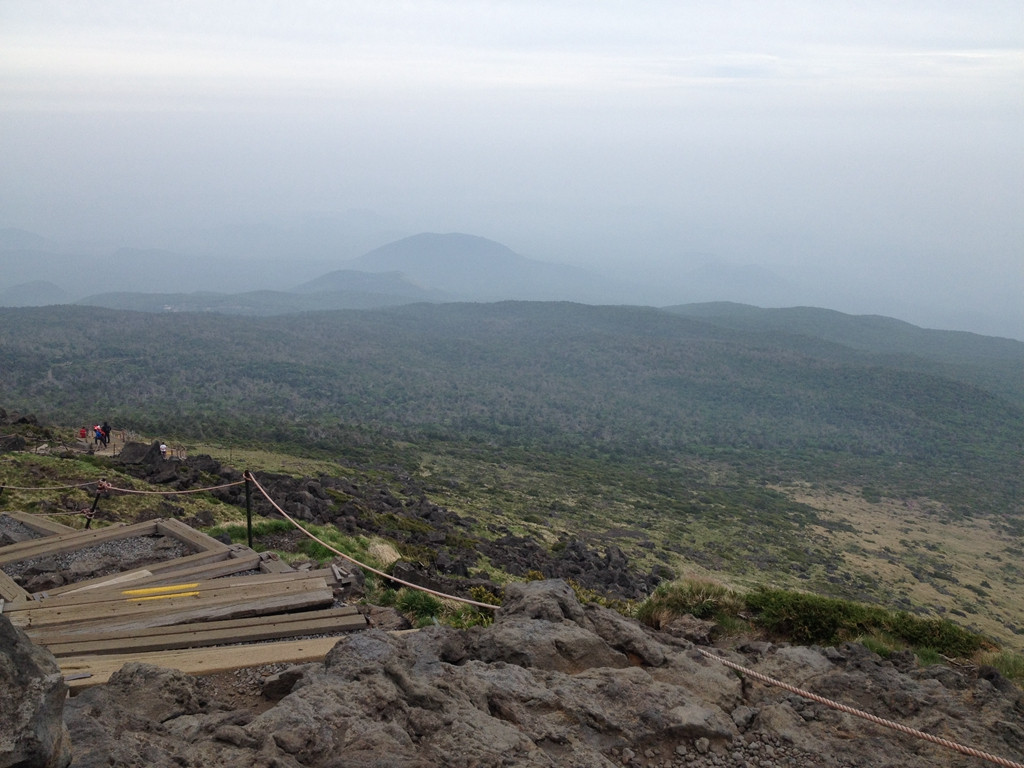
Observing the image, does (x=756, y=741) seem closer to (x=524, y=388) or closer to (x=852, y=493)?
(x=852, y=493)

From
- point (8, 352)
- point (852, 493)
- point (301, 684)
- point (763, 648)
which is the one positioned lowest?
point (852, 493)

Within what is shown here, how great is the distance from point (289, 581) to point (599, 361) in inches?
3916

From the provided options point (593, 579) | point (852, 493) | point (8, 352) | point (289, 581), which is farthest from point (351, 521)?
point (8, 352)

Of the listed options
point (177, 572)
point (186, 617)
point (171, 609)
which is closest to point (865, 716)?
point (186, 617)

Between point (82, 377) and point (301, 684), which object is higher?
point (301, 684)

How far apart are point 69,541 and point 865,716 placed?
10.5 m

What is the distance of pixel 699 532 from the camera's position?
3697 cm

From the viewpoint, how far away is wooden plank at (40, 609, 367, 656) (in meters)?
6.51

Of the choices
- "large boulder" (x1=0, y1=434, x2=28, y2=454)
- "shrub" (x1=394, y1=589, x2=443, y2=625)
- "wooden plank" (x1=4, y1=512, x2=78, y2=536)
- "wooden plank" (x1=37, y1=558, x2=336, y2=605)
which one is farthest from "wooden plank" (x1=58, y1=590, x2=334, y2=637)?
"large boulder" (x1=0, y1=434, x2=28, y2=454)

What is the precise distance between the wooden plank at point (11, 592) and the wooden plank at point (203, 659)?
2453 mm

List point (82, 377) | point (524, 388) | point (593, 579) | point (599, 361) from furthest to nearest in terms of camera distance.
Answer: point (599, 361), point (524, 388), point (82, 377), point (593, 579)

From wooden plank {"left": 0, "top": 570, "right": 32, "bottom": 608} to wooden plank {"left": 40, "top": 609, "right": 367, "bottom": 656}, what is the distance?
6.45ft

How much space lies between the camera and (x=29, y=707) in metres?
3.65

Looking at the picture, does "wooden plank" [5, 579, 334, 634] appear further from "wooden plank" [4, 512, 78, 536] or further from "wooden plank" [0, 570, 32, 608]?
"wooden plank" [4, 512, 78, 536]
